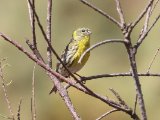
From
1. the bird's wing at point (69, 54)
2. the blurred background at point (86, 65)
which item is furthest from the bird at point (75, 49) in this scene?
the blurred background at point (86, 65)

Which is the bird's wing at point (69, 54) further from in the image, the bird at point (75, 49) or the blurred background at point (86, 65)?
the blurred background at point (86, 65)

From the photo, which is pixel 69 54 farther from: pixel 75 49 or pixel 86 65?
pixel 86 65

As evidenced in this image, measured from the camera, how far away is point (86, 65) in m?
11.5

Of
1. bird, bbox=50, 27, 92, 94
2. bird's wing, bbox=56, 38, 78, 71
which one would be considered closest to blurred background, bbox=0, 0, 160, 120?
bird, bbox=50, 27, 92, 94

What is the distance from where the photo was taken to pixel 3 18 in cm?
1291

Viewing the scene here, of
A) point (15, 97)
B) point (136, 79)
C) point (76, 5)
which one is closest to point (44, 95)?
point (15, 97)

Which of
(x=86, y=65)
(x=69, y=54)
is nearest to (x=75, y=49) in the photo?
(x=69, y=54)

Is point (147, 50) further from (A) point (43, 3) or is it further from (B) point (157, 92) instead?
(A) point (43, 3)

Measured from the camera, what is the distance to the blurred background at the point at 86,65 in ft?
35.0

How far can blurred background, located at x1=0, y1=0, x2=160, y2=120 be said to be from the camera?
1067 centimetres

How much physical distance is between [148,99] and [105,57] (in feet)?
6.23

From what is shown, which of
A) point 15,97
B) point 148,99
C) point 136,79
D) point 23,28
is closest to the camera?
point 136,79

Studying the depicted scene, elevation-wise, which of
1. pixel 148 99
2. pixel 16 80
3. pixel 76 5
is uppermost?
pixel 76 5

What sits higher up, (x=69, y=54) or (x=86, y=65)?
(x=86, y=65)
